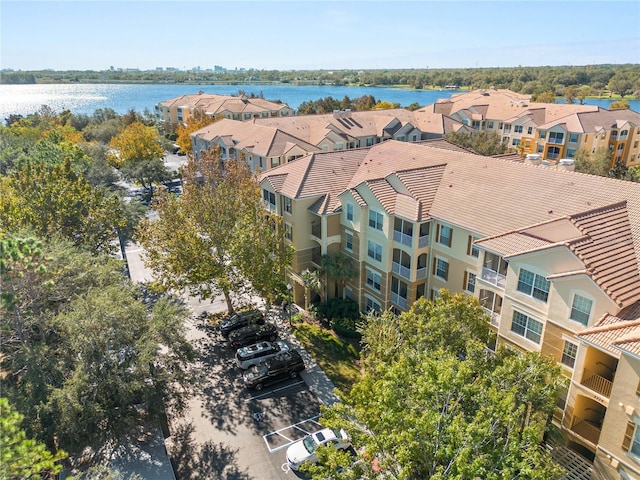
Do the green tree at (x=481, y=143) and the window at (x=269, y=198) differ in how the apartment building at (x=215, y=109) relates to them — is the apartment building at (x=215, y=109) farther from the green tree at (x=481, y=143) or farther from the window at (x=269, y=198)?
the window at (x=269, y=198)

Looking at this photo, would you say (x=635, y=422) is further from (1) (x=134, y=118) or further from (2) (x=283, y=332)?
(1) (x=134, y=118)

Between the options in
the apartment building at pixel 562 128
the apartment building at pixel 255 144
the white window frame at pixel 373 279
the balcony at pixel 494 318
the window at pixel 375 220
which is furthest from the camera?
the apartment building at pixel 562 128

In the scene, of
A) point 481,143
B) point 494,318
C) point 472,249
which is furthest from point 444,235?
point 481,143

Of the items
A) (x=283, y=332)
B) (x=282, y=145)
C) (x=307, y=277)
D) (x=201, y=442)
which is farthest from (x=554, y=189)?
(x=282, y=145)

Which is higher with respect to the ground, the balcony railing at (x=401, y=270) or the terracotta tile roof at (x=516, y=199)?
the terracotta tile roof at (x=516, y=199)

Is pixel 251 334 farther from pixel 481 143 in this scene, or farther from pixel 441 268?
pixel 481 143

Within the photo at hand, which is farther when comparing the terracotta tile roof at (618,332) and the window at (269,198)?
the window at (269,198)

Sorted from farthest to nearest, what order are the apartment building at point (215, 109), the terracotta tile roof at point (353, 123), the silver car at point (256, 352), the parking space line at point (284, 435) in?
the apartment building at point (215, 109) → the terracotta tile roof at point (353, 123) → the silver car at point (256, 352) → the parking space line at point (284, 435)

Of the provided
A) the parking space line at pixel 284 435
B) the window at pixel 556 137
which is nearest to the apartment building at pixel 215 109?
the window at pixel 556 137
